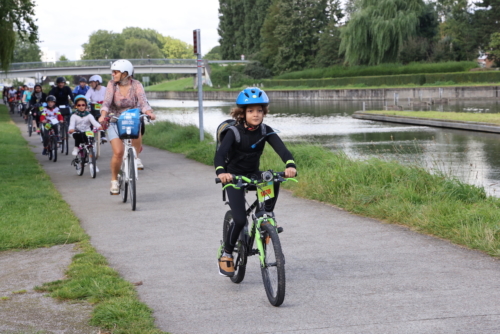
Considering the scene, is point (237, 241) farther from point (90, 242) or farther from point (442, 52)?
point (442, 52)

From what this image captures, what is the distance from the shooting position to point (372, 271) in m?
5.79

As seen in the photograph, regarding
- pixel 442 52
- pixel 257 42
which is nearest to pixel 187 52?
pixel 257 42

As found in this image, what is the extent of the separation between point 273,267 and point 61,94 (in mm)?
13533

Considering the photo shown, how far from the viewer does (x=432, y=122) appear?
97.8ft

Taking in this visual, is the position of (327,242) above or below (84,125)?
below

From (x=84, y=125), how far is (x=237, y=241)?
Result: 344 inches

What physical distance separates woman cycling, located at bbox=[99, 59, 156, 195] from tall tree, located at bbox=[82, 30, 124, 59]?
15742 cm

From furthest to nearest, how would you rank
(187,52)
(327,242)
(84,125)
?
(187,52) → (84,125) → (327,242)

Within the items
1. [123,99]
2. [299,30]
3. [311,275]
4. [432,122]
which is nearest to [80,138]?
[123,99]

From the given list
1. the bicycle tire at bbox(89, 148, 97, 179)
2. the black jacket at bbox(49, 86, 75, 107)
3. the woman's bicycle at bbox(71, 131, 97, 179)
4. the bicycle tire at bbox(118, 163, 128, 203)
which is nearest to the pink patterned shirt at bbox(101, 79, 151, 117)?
the bicycle tire at bbox(118, 163, 128, 203)

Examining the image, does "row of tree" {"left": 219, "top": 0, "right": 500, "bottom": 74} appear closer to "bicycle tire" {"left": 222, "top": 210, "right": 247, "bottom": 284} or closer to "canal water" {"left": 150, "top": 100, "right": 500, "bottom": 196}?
"canal water" {"left": 150, "top": 100, "right": 500, "bottom": 196}

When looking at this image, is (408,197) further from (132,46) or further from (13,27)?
(132,46)

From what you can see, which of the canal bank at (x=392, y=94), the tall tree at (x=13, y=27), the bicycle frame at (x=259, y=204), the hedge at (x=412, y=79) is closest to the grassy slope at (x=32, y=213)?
the bicycle frame at (x=259, y=204)

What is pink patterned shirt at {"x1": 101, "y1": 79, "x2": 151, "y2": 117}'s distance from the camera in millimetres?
10289
